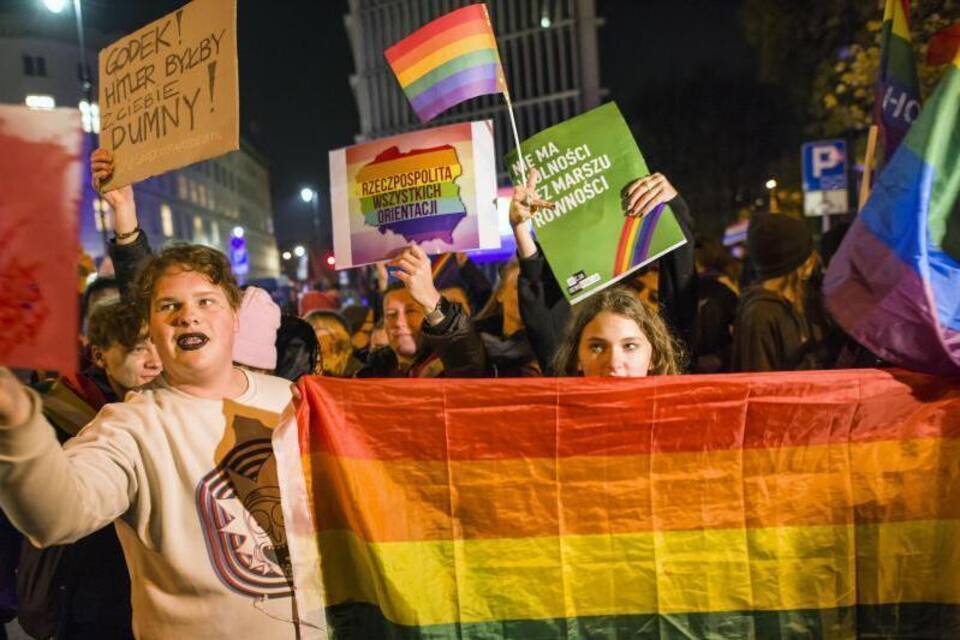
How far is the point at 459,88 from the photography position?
329 centimetres

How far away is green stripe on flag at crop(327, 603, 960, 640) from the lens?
2234 millimetres

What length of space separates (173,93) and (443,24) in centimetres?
112

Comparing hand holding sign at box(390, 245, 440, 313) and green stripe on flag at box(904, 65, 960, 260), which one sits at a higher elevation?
green stripe on flag at box(904, 65, 960, 260)

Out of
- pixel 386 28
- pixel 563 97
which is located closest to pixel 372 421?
pixel 563 97

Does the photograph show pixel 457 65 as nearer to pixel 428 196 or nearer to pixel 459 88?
pixel 459 88

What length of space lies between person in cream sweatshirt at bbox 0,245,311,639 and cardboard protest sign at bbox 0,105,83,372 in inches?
15.2

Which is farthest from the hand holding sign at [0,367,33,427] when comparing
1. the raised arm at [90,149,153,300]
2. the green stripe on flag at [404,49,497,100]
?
the green stripe on flag at [404,49,497,100]

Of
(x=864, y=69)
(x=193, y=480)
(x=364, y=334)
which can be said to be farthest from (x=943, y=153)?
(x=864, y=69)

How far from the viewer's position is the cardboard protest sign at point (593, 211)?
298 centimetres

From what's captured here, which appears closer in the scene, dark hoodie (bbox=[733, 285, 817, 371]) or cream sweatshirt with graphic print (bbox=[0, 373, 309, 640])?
cream sweatshirt with graphic print (bbox=[0, 373, 309, 640])

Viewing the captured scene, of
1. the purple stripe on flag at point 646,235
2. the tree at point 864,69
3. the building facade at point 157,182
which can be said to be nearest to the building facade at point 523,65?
the building facade at point 157,182

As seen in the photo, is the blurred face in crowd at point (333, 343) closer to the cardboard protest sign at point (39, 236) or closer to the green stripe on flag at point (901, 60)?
the cardboard protest sign at point (39, 236)

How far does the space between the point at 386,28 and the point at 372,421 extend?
25.8 metres

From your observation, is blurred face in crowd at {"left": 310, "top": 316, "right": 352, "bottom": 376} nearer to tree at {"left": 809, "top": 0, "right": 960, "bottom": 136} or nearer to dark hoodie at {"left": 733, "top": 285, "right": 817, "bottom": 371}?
dark hoodie at {"left": 733, "top": 285, "right": 817, "bottom": 371}
